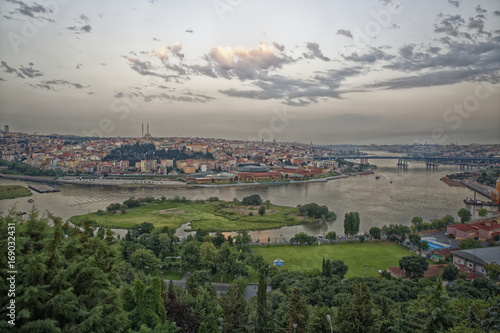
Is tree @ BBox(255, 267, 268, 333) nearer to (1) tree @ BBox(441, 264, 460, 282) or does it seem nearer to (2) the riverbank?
(1) tree @ BBox(441, 264, 460, 282)

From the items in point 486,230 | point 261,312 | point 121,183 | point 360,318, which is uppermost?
point 360,318

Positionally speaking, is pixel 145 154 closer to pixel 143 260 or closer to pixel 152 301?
pixel 143 260

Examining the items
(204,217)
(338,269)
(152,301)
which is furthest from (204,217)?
(152,301)

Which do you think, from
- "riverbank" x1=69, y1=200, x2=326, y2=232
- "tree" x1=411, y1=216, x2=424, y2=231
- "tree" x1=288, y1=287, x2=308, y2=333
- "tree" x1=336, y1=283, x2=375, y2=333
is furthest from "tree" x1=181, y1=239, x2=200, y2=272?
"tree" x1=411, y1=216, x2=424, y2=231

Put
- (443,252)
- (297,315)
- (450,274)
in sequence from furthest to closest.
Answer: (443,252) → (450,274) → (297,315)

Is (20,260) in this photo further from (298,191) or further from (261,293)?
(298,191)


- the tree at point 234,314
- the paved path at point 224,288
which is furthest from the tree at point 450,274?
the tree at point 234,314

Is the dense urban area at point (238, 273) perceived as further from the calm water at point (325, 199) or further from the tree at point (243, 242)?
the calm water at point (325, 199)
